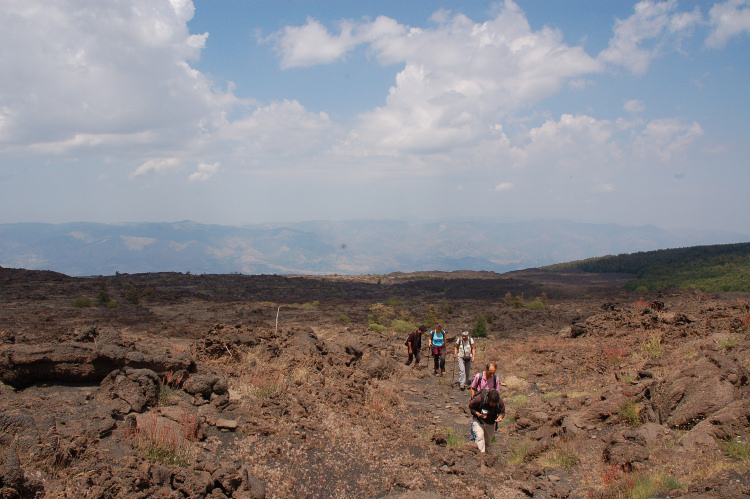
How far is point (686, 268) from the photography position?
52844 millimetres

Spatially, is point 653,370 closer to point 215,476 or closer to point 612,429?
point 612,429

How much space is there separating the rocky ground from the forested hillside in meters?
30.6

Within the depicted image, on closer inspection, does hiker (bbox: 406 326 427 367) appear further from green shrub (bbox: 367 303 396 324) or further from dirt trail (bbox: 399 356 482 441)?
green shrub (bbox: 367 303 396 324)

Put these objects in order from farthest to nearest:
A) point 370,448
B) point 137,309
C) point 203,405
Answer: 1. point 137,309
2. point 203,405
3. point 370,448

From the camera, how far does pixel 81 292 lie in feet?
111

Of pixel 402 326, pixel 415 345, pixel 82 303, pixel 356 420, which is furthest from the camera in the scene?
pixel 82 303

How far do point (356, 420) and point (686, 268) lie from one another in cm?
5805

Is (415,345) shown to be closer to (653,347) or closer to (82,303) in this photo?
(653,347)

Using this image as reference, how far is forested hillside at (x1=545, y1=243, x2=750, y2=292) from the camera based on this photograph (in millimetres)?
40250

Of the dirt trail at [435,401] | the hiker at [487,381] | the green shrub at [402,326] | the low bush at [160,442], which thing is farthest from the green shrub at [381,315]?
the low bush at [160,442]

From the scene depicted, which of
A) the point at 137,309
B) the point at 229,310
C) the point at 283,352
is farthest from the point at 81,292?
the point at 283,352

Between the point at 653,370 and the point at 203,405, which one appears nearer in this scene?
the point at 203,405

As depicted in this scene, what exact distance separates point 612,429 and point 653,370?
10.3ft

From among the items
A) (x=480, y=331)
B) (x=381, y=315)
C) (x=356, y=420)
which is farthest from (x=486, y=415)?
(x=381, y=315)
